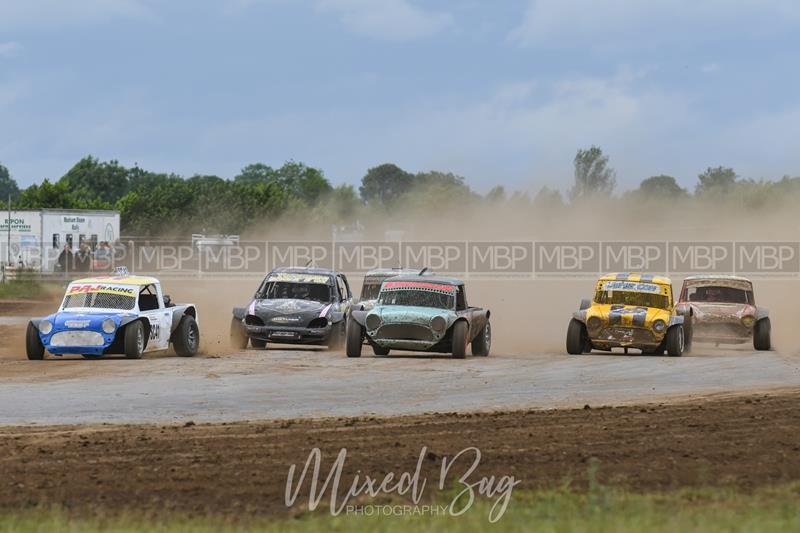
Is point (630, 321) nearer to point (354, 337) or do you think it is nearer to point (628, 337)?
point (628, 337)

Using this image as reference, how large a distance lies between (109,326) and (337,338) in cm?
575

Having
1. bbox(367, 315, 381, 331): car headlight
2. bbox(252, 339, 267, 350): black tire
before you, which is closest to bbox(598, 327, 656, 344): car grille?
bbox(367, 315, 381, 331): car headlight

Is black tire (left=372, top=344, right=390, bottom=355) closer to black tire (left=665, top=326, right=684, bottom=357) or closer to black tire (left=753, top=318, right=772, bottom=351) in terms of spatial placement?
black tire (left=665, top=326, right=684, bottom=357)

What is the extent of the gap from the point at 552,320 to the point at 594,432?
93.3 ft

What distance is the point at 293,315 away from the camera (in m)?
27.3

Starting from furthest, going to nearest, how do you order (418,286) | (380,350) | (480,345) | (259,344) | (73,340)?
(259,344) → (480,345) → (418,286) → (380,350) → (73,340)

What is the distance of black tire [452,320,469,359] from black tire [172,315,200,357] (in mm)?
4738

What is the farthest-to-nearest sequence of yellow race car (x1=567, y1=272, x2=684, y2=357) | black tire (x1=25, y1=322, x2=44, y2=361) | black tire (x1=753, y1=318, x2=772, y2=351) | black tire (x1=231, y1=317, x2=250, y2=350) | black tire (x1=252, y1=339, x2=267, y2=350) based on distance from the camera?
black tire (x1=753, y1=318, x2=772, y2=351), black tire (x1=252, y1=339, x2=267, y2=350), black tire (x1=231, y1=317, x2=250, y2=350), yellow race car (x1=567, y1=272, x2=684, y2=357), black tire (x1=25, y1=322, x2=44, y2=361)

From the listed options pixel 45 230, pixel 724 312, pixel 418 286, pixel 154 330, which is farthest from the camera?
pixel 45 230

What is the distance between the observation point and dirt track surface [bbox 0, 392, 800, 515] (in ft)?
34.8

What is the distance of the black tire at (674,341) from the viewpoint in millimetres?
26281

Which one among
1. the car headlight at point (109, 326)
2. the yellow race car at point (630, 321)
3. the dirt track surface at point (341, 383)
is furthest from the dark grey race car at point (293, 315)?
the yellow race car at point (630, 321)

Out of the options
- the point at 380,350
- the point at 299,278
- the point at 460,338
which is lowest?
the point at 380,350

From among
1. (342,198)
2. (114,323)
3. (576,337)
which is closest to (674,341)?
(576,337)
